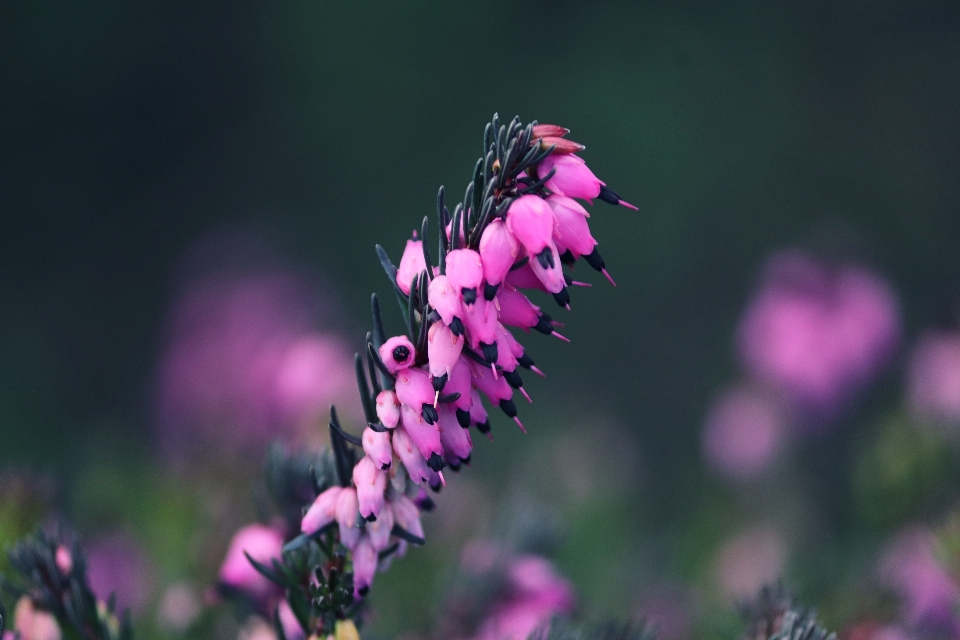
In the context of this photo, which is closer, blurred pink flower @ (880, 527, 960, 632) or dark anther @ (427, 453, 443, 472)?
dark anther @ (427, 453, 443, 472)

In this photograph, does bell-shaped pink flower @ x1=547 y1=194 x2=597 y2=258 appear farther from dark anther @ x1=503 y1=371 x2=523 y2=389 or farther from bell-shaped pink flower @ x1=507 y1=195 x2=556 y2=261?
dark anther @ x1=503 y1=371 x2=523 y2=389

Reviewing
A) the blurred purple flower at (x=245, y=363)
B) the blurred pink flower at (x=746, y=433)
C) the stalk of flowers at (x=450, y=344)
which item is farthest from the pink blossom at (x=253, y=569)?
the blurred pink flower at (x=746, y=433)

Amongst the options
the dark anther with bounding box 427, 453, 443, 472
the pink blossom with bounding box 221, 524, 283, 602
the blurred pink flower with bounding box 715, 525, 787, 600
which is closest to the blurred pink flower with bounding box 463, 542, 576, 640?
the pink blossom with bounding box 221, 524, 283, 602

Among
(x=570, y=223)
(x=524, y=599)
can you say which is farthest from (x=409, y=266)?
(x=524, y=599)

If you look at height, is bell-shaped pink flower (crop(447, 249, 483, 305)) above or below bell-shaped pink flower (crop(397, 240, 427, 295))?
below

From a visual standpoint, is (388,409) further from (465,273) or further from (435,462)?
(465,273)

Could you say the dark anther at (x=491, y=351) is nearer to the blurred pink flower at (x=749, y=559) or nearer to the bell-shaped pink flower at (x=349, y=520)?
the bell-shaped pink flower at (x=349, y=520)
